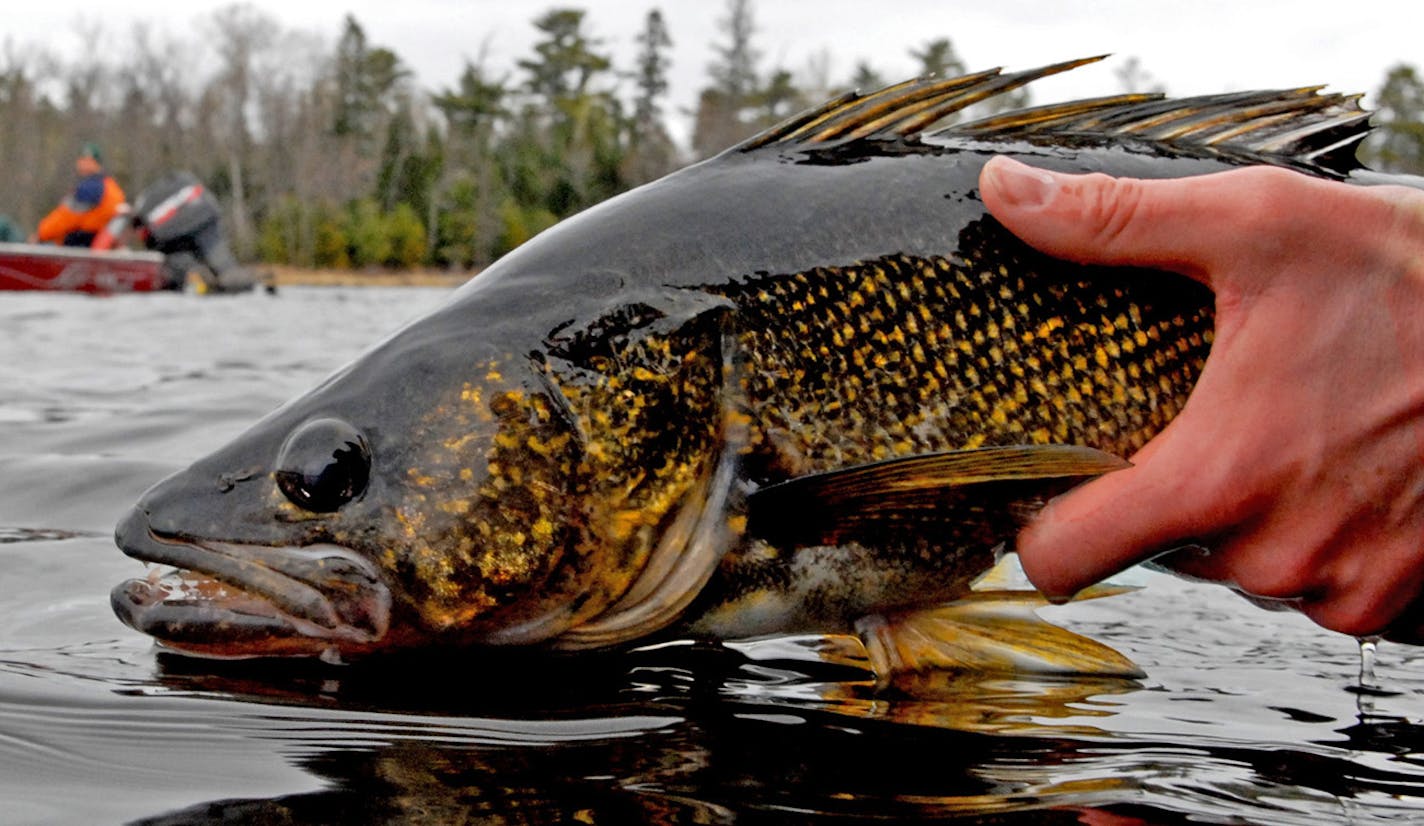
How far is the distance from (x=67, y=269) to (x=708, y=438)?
22269mm

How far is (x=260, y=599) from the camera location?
238 cm

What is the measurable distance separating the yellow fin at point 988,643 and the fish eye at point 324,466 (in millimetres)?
1063

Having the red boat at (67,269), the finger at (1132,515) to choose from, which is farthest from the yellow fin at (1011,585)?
the red boat at (67,269)

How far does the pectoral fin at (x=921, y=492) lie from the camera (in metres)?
2.39

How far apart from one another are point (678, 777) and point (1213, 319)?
1459 millimetres

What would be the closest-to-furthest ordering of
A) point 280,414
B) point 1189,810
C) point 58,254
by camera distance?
point 1189,810 → point 280,414 → point 58,254

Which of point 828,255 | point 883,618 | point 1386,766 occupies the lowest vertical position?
point 1386,766

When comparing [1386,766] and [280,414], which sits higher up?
[280,414]

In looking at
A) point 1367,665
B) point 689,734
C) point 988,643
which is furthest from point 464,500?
point 1367,665

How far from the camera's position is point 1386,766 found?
222 centimetres

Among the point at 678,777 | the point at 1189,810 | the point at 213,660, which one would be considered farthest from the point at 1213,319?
the point at 213,660

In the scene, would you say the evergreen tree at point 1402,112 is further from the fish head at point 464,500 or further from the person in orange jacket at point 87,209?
the fish head at point 464,500

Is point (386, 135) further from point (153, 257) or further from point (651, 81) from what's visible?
point (153, 257)

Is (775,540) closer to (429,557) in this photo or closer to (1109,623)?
(429,557)
